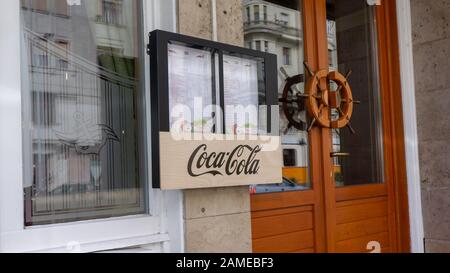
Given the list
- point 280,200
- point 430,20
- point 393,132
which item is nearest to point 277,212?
point 280,200

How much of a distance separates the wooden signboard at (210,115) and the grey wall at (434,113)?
141 cm

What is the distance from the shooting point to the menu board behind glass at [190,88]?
5.53 feet

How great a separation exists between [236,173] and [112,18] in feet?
2.53

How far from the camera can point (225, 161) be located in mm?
1770

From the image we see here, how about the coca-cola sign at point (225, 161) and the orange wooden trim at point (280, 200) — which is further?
the orange wooden trim at point (280, 200)

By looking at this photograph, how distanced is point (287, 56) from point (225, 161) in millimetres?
998

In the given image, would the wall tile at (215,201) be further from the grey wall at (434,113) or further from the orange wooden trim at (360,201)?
the grey wall at (434,113)

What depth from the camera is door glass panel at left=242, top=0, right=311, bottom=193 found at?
2.42 metres

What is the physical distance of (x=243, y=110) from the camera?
1.89 metres

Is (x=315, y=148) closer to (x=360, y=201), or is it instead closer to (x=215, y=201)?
(x=360, y=201)

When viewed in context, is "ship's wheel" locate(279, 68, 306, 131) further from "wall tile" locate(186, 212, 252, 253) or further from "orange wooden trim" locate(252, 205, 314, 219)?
"wall tile" locate(186, 212, 252, 253)

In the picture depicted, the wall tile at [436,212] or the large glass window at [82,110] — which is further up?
the large glass window at [82,110]

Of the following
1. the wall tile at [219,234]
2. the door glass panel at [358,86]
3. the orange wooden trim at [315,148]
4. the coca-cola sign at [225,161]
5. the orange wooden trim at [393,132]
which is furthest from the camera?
the orange wooden trim at [393,132]

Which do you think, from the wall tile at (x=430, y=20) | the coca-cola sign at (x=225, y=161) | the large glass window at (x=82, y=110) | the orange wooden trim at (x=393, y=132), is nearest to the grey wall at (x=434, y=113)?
the wall tile at (x=430, y=20)
